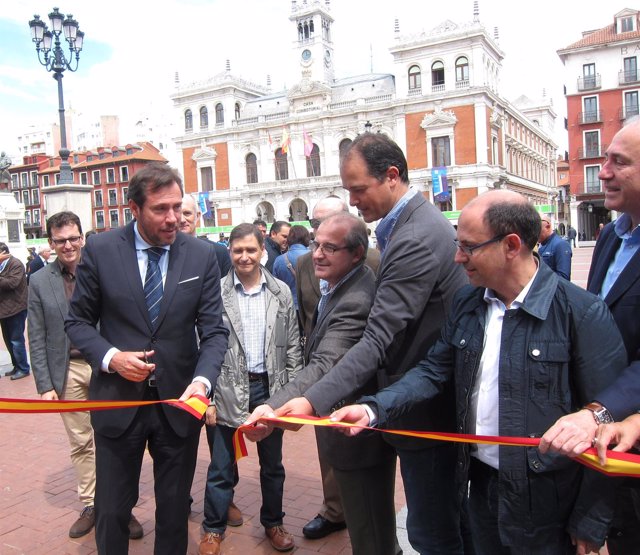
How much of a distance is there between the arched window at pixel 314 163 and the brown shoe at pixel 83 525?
162ft

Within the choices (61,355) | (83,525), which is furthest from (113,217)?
(83,525)

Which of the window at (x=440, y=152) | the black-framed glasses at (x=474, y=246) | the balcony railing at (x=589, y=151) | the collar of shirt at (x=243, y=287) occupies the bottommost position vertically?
the collar of shirt at (x=243, y=287)

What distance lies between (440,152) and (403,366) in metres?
46.6

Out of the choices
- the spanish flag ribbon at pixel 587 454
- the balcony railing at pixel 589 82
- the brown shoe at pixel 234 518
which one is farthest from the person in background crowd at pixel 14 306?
the balcony railing at pixel 589 82

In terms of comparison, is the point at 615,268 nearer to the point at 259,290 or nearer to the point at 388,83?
the point at 259,290

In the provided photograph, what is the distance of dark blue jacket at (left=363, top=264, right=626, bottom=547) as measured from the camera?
2045 mm

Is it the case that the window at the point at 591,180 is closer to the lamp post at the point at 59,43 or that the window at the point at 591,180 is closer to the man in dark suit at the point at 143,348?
the lamp post at the point at 59,43

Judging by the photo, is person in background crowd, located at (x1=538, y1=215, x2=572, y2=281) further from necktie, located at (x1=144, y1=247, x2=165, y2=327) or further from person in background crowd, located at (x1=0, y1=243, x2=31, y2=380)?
person in background crowd, located at (x1=0, y1=243, x2=31, y2=380)

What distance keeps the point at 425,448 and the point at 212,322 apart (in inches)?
51.3

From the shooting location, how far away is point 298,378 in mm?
2584

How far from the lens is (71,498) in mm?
4516

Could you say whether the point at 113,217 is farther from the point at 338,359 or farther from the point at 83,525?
the point at 338,359

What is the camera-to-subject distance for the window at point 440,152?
46844mm

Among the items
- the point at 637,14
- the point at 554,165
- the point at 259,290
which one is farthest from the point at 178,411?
the point at 554,165
